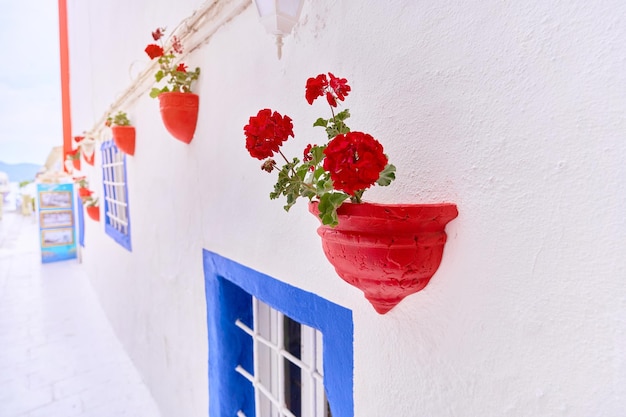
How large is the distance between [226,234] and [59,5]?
32.9ft

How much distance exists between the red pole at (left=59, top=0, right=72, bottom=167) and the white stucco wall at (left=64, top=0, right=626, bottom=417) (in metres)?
9.32

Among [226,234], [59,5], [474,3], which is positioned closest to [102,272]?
[226,234]

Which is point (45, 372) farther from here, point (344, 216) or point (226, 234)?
point (344, 216)

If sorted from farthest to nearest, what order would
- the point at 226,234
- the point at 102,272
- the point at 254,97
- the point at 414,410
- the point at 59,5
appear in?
the point at 59,5, the point at 102,272, the point at 226,234, the point at 254,97, the point at 414,410

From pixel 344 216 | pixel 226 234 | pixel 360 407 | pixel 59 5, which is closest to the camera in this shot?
pixel 344 216

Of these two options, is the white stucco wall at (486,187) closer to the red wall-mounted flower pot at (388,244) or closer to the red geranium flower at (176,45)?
the red wall-mounted flower pot at (388,244)

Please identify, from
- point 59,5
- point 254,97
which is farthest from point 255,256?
point 59,5

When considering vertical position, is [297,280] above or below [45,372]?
above

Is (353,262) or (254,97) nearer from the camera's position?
(353,262)

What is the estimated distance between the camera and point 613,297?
0.54m

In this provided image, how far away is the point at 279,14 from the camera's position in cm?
102

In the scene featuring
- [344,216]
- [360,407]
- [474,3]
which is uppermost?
[474,3]

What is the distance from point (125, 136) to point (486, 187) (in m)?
3.14

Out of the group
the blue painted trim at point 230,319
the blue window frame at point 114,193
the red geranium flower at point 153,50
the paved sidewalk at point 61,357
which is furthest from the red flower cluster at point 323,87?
the blue window frame at point 114,193
